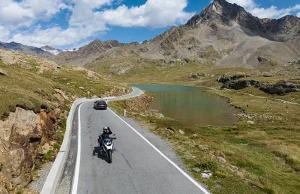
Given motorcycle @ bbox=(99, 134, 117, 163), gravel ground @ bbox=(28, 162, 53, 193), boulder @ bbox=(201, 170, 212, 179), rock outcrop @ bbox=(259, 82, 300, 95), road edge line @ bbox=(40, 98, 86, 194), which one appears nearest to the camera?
road edge line @ bbox=(40, 98, 86, 194)

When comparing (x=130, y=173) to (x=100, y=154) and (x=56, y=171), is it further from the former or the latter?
(x=100, y=154)

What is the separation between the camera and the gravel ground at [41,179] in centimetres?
1572

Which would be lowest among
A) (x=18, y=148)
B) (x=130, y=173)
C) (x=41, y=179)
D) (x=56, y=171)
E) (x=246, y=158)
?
(x=246, y=158)

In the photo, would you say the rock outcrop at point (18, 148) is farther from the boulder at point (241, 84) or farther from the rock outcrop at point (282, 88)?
the boulder at point (241, 84)

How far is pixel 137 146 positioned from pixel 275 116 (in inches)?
2337

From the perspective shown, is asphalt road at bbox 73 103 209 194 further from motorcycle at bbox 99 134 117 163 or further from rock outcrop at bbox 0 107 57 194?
rock outcrop at bbox 0 107 57 194

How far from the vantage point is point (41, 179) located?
17000 millimetres

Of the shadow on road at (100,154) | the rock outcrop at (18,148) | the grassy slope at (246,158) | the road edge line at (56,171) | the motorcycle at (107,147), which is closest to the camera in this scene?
the rock outcrop at (18,148)

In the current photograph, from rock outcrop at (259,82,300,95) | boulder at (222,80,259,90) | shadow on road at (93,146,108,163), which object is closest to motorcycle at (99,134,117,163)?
shadow on road at (93,146,108,163)

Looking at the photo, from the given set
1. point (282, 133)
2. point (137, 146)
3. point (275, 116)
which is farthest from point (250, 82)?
point (137, 146)

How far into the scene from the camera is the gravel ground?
1572 centimetres

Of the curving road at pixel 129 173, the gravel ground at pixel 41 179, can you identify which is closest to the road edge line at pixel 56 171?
the gravel ground at pixel 41 179

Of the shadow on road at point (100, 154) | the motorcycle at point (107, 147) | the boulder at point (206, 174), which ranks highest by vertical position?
the motorcycle at point (107, 147)

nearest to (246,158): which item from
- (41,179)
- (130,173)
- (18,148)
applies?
(130,173)
